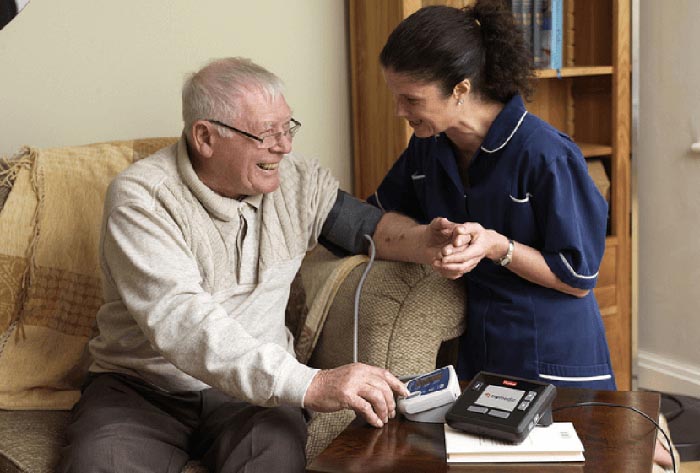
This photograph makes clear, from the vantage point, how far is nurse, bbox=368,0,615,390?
1.82 meters

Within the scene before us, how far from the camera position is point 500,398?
1423 millimetres

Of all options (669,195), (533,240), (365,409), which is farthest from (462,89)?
(669,195)

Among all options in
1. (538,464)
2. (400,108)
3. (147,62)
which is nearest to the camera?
(538,464)

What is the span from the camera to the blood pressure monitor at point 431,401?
147 cm

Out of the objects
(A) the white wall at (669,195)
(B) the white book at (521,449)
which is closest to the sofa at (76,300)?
(B) the white book at (521,449)

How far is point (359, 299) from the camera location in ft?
6.41

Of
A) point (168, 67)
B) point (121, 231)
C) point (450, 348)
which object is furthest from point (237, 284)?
point (168, 67)

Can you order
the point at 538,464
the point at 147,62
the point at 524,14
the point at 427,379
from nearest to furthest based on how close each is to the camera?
the point at 538,464 → the point at 427,379 → the point at 147,62 → the point at 524,14

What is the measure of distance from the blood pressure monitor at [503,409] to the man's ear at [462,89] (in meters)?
0.64

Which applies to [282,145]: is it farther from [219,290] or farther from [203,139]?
[219,290]

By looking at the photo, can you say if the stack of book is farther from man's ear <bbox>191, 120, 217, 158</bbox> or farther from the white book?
the white book

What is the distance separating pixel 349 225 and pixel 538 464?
83 centimetres

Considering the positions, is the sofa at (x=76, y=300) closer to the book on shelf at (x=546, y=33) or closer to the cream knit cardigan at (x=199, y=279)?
the cream knit cardigan at (x=199, y=279)

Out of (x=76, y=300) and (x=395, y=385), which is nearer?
(x=395, y=385)
